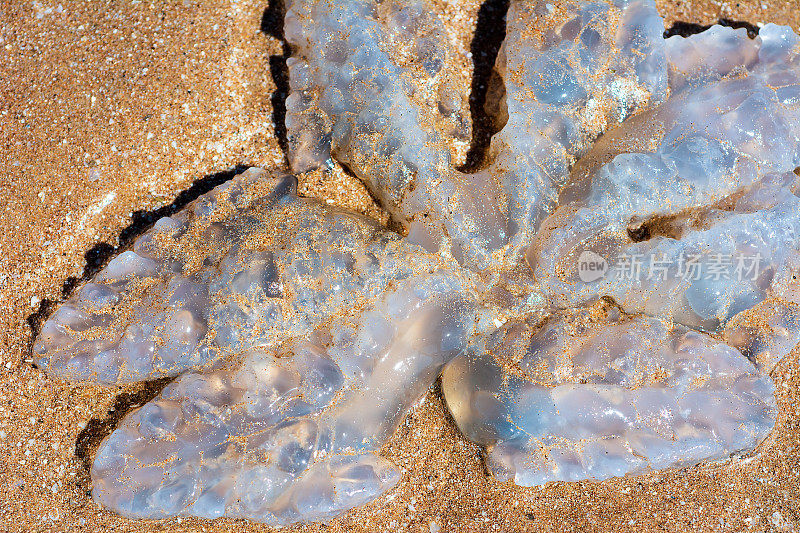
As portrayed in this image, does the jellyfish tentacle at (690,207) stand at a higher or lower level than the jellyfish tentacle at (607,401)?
higher

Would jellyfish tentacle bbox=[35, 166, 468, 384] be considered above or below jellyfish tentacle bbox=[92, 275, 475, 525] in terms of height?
above

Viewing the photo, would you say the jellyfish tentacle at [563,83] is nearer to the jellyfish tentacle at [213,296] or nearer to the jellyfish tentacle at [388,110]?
the jellyfish tentacle at [388,110]

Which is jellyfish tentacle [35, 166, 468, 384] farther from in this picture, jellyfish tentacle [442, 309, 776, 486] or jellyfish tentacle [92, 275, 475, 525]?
jellyfish tentacle [442, 309, 776, 486]

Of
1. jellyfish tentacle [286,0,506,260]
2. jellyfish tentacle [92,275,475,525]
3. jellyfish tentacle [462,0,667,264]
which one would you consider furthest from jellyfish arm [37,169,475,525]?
jellyfish tentacle [462,0,667,264]

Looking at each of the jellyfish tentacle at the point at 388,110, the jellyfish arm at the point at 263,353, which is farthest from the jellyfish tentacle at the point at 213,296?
the jellyfish tentacle at the point at 388,110

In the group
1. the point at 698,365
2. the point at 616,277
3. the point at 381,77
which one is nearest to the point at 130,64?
the point at 381,77

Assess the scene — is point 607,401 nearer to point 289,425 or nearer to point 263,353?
point 289,425

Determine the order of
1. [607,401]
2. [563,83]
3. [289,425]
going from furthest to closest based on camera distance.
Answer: [563,83] → [607,401] → [289,425]

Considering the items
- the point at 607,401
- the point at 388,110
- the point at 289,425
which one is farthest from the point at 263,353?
the point at 607,401

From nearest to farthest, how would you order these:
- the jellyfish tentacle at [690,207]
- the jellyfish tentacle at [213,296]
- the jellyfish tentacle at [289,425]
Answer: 1. the jellyfish tentacle at [289,425]
2. the jellyfish tentacle at [213,296]
3. the jellyfish tentacle at [690,207]
